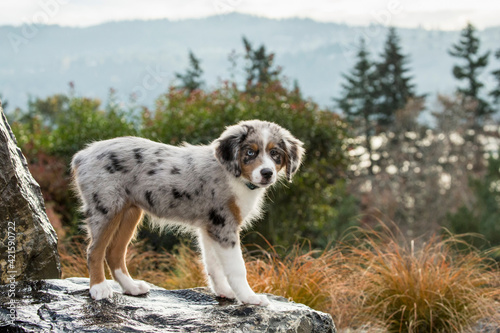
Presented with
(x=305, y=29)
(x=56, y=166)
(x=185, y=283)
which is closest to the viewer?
(x=185, y=283)

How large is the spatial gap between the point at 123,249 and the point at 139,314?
66 centimetres

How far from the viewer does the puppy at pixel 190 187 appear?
13.4 ft

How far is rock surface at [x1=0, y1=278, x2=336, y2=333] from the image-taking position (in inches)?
149

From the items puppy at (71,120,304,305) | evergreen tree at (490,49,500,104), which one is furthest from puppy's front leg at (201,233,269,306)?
evergreen tree at (490,49,500,104)

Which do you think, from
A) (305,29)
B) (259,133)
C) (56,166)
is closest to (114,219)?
(259,133)

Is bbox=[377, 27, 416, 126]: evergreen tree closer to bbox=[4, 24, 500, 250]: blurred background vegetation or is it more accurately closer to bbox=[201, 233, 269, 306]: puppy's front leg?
bbox=[4, 24, 500, 250]: blurred background vegetation

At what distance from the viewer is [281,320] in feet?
13.3

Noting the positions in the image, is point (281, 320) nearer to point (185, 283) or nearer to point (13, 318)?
point (13, 318)

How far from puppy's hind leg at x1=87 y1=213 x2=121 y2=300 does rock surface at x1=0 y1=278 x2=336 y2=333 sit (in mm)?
91

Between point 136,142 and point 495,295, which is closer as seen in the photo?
point 136,142

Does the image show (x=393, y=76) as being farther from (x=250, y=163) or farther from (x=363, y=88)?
(x=250, y=163)

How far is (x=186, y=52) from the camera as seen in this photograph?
29.8m

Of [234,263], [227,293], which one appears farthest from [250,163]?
[227,293]

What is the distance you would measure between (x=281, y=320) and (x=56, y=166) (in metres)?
7.26
